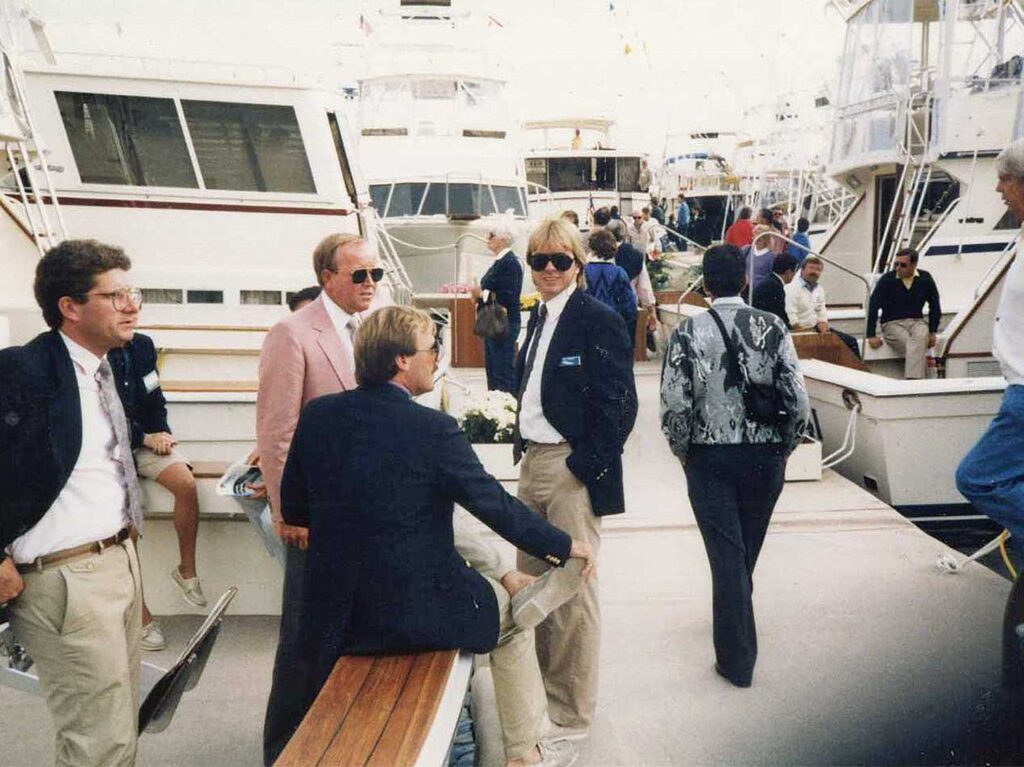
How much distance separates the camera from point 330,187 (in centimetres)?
824

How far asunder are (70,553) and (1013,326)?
2879 mm

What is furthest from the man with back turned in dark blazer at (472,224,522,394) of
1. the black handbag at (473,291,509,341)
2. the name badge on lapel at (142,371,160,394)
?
the name badge on lapel at (142,371,160,394)

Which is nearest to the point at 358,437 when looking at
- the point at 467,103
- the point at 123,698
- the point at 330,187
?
the point at 123,698

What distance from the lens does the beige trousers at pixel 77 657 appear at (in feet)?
8.02

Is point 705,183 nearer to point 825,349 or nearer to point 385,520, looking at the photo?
point 825,349

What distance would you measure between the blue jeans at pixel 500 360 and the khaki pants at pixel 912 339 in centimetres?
361

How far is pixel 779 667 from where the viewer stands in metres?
3.95

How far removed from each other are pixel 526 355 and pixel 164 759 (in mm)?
1947

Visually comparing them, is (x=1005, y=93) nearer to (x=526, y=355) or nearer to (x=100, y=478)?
(x=526, y=355)

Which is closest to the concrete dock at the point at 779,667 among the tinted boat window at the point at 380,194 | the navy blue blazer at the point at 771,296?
the navy blue blazer at the point at 771,296

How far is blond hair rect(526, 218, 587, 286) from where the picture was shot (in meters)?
3.36

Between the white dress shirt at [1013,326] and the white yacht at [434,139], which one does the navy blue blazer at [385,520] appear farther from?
the white yacht at [434,139]

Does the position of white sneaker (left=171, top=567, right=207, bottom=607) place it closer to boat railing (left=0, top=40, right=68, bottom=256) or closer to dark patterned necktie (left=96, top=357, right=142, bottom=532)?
dark patterned necktie (left=96, top=357, right=142, bottom=532)

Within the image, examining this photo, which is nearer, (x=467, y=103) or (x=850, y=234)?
(x=850, y=234)
